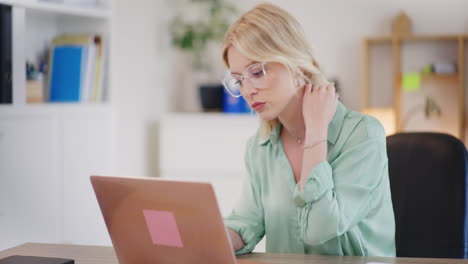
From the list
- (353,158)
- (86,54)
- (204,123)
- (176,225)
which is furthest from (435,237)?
(204,123)

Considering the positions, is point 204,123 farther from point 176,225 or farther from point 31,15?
point 176,225

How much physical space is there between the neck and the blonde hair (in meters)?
0.07

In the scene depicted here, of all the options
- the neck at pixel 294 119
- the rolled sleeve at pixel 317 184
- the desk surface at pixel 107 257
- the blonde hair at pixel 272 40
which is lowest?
the desk surface at pixel 107 257

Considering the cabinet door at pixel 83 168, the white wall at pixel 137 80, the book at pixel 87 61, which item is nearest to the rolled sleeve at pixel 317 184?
the cabinet door at pixel 83 168

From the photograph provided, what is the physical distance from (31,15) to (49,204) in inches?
33.8

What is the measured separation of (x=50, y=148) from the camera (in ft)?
10.3

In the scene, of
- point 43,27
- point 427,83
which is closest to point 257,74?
point 43,27

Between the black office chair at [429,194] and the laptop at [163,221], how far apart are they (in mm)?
787

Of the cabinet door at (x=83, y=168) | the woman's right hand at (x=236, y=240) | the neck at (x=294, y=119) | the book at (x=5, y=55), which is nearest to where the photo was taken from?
the woman's right hand at (x=236, y=240)

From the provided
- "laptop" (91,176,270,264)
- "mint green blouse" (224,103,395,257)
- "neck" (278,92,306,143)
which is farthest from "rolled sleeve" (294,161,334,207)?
"laptop" (91,176,270,264)

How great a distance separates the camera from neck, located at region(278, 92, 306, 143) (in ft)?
6.17

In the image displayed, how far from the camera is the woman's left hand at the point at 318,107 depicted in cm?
178

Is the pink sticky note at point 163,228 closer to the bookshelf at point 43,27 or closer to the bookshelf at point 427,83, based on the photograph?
the bookshelf at point 43,27

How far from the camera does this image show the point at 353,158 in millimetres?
1755
